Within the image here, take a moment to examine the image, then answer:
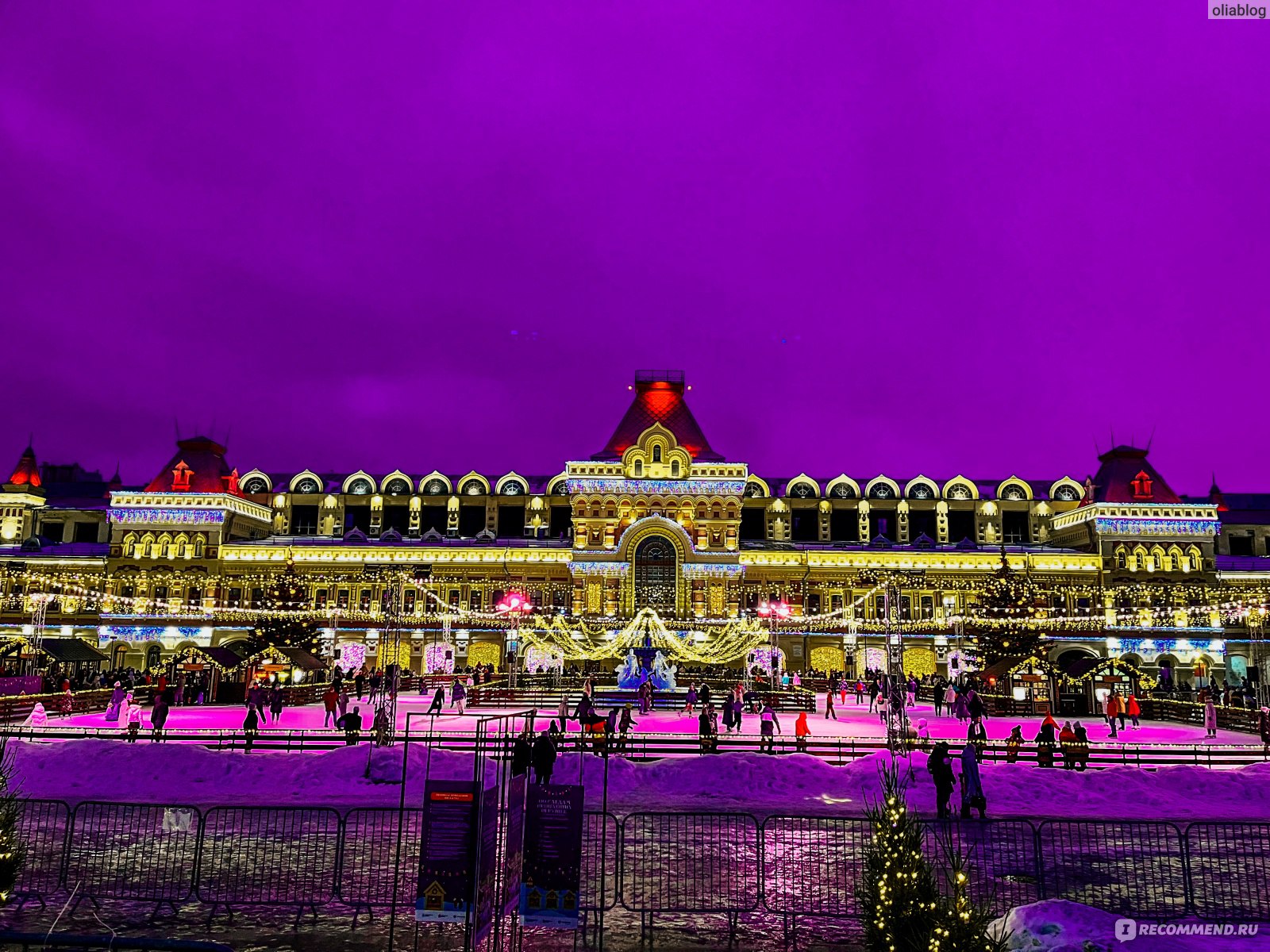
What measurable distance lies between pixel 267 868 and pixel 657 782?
30.6ft

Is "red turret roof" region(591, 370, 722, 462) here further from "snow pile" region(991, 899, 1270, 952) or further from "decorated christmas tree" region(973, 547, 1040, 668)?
"snow pile" region(991, 899, 1270, 952)

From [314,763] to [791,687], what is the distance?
28377 mm

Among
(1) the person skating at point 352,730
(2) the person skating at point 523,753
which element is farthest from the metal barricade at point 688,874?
(1) the person skating at point 352,730

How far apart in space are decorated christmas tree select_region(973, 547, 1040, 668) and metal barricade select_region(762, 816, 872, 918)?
30.3 m

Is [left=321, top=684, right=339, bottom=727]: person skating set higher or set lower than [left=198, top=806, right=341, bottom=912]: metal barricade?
higher

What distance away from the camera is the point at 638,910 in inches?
414

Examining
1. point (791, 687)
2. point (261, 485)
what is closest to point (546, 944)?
point (791, 687)

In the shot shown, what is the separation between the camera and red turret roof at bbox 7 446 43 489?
6812 cm

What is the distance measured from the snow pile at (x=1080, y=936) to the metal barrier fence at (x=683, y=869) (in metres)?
1.38

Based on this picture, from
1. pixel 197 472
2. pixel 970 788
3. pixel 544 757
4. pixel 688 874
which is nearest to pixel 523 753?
pixel 544 757

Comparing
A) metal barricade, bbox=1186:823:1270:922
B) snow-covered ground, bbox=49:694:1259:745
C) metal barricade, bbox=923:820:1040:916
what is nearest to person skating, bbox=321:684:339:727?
snow-covered ground, bbox=49:694:1259:745

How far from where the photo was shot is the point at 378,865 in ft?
39.9

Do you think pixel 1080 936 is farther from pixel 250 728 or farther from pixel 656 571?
pixel 656 571

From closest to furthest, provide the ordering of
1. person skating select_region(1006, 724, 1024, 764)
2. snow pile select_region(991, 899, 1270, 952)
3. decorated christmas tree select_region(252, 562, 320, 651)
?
1. snow pile select_region(991, 899, 1270, 952)
2. person skating select_region(1006, 724, 1024, 764)
3. decorated christmas tree select_region(252, 562, 320, 651)
